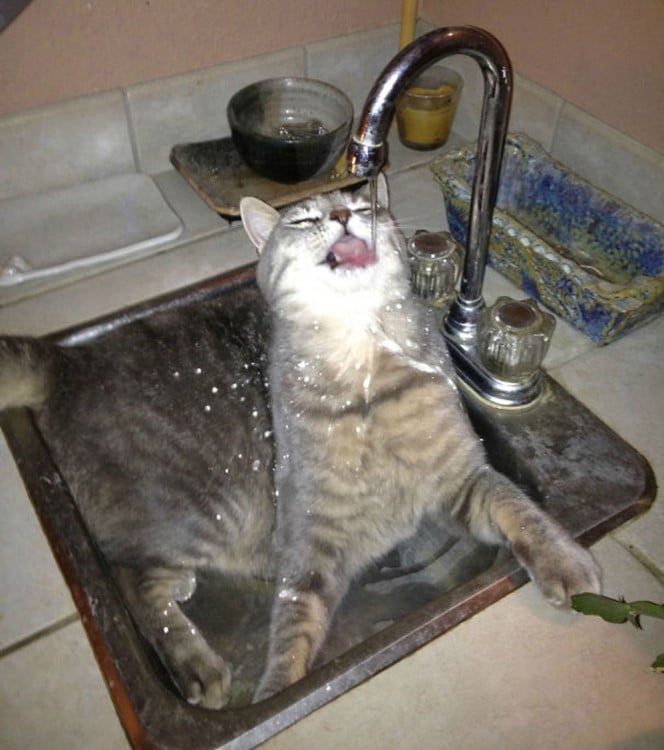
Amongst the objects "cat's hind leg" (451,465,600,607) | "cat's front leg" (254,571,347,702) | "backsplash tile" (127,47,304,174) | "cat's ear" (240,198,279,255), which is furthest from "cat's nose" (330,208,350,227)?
"backsplash tile" (127,47,304,174)

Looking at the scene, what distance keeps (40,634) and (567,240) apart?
118cm

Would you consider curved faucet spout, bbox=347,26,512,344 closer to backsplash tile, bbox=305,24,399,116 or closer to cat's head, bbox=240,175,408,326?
cat's head, bbox=240,175,408,326

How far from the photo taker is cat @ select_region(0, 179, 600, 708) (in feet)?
3.54

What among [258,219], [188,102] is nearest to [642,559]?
[258,219]

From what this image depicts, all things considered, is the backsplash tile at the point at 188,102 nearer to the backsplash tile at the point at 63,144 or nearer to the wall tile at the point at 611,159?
the backsplash tile at the point at 63,144

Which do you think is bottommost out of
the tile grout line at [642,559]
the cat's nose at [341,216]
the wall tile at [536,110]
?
the tile grout line at [642,559]

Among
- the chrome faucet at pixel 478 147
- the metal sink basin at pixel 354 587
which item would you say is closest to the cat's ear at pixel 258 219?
the metal sink basin at pixel 354 587

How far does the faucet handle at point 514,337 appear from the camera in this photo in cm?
108

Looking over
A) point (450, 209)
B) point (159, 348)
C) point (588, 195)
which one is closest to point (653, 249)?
point (588, 195)

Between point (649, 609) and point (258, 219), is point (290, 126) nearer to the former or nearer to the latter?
point (258, 219)

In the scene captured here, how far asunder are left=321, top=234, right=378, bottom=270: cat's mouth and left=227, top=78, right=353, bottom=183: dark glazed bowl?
39cm

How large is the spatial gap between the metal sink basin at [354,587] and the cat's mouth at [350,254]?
0.30 meters

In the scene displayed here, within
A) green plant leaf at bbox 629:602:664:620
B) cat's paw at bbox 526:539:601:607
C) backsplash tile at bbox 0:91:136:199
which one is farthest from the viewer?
backsplash tile at bbox 0:91:136:199

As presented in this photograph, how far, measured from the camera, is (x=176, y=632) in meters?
1.02
